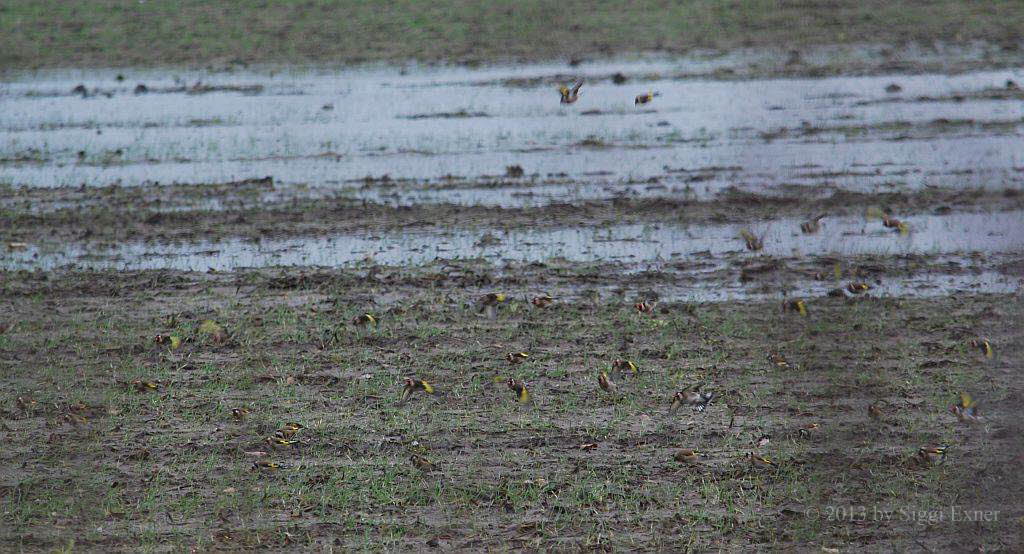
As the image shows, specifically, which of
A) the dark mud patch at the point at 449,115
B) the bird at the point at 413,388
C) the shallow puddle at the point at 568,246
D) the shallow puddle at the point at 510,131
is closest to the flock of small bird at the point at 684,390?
the bird at the point at 413,388

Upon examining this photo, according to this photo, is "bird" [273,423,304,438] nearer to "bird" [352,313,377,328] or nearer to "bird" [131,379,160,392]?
"bird" [131,379,160,392]

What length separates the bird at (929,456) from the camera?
13.6 feet

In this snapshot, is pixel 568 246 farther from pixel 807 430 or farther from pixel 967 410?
pixel 967 410

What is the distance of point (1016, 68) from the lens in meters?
8.55

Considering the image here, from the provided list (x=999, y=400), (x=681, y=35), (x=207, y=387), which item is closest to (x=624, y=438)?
(x=999, y=400)

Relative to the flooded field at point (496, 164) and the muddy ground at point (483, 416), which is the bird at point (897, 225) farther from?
the muddy ground at point (483, 416)

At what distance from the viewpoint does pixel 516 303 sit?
5547mm

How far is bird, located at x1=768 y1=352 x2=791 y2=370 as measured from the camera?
189 inches

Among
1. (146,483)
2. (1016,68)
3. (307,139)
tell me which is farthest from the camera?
(1016,68)

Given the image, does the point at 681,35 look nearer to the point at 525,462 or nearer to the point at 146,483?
the point at 525,462

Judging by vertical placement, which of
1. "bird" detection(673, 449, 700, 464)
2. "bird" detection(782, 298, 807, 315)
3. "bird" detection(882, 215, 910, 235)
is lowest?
"bird" detection(673, 449, 700, 464)

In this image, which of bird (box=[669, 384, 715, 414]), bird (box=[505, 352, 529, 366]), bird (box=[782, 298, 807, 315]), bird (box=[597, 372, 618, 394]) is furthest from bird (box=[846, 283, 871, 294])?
bird (box=[505, 352, 529, 366])

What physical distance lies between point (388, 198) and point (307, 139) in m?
1.29

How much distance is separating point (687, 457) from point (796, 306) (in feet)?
4.34
